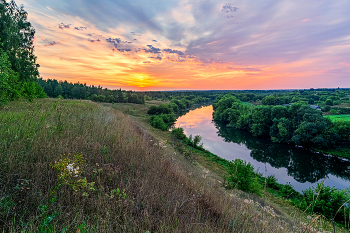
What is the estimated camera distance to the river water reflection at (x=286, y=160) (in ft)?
71.9

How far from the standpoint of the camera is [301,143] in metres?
33.7

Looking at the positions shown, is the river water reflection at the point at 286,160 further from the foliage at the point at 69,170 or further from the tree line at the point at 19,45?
the tree line at the point at 19,45

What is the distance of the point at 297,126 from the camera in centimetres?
3662

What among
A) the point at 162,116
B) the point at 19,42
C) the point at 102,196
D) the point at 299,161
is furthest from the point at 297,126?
the point at 19,42

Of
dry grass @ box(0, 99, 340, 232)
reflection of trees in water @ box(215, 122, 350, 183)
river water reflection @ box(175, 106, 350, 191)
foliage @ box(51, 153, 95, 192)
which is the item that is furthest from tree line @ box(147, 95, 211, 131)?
foliage @ box(51, 153, 95, 192)

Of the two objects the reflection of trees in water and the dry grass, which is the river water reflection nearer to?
the reflection of trees in water

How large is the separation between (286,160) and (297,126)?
13530 millimetres

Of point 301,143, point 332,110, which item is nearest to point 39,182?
point 301,143

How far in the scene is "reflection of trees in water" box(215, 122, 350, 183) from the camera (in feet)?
76.4

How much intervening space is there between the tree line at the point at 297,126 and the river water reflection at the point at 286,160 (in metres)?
2.30

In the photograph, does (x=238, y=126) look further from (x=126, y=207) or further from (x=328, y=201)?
(x=126, y=207)

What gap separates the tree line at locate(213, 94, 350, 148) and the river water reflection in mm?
2304

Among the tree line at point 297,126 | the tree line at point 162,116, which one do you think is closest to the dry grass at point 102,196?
the tree line at point 162,116

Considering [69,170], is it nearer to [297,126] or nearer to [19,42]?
[19,42]
